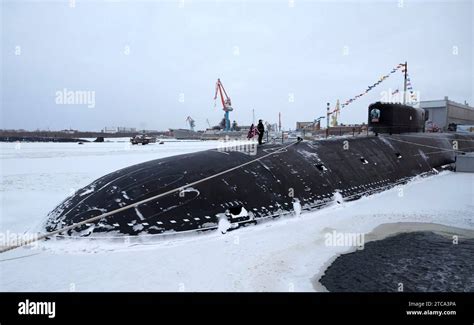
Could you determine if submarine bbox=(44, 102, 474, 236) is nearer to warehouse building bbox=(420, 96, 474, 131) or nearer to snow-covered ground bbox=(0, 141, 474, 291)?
snow-covered ground bbox=(0, 141, 474, 291)

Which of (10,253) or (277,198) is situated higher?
(277,198)

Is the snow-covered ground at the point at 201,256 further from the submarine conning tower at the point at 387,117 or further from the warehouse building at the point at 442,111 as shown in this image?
→ the warehouse building at the point at 442,111

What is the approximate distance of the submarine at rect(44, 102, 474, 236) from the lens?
5819 mm

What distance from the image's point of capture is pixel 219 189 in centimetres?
678

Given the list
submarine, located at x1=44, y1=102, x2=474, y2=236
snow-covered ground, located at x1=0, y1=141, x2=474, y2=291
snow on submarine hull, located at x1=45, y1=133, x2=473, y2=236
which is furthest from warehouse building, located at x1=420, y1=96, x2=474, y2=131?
snow-covered ground, located at x1=0, y1=141, x2=474, y2=291

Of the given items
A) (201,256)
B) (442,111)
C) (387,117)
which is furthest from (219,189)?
(442,111)

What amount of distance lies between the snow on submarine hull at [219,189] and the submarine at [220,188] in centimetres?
2

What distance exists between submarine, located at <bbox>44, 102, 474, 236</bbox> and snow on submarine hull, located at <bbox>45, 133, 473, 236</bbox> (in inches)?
0.7

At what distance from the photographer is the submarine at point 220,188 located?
582cm

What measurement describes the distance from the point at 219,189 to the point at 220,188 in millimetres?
47
